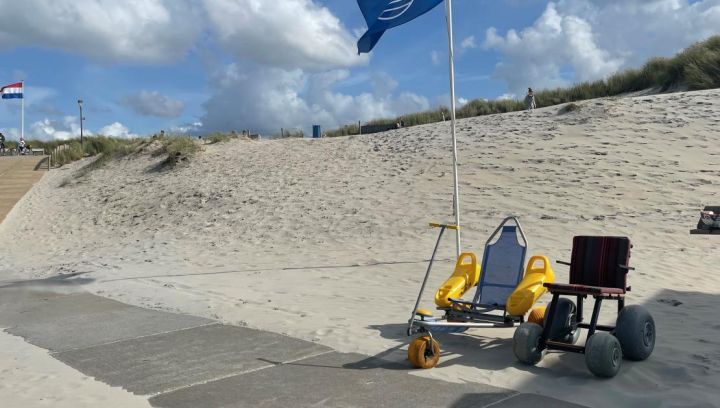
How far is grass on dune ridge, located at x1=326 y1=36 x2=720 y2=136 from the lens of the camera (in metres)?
23.7

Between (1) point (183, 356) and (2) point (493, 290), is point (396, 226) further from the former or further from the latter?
(1) point (183, 356)

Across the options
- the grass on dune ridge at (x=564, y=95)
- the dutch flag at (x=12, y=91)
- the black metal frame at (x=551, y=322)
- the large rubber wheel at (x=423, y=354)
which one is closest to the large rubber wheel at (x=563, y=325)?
the black metal frame at (x=551, y=322)

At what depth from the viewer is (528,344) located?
5.54m

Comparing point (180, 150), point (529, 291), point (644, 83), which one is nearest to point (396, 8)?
point (529, 291)

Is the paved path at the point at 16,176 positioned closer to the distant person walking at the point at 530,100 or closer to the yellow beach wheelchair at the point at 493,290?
the yellow beach wheelchair at the point at 493,290

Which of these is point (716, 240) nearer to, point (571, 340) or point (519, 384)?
point (571, 340)

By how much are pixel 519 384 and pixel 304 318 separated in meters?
3.18

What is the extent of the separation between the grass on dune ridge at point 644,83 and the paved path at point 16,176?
590 inches

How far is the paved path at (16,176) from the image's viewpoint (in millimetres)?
23859

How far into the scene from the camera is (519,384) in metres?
5.18

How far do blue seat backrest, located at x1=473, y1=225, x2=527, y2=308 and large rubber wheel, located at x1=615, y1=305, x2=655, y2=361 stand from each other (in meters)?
1.36

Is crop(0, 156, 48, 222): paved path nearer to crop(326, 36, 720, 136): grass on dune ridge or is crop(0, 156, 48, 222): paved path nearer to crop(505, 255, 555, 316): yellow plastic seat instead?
crop(326, 36, 720, 136): grass on dune ridge

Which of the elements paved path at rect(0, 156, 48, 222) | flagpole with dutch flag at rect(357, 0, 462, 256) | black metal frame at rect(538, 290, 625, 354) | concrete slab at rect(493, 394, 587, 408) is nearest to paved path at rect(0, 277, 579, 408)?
concrete slab at rect(493, 394, 587, 408)

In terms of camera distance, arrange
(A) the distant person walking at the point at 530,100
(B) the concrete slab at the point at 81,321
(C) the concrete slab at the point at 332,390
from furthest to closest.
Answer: (A) the distant person walking at the point at 530,100 < (B) the concrete slab at the point at 81,321 < (C) the concrete slab at the point at 332,390
